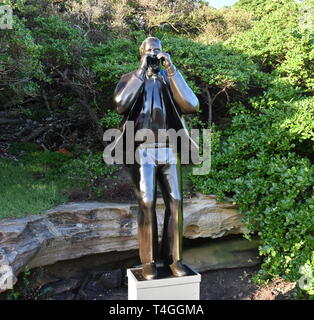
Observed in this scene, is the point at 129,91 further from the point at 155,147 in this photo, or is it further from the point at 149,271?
the point at 149,271

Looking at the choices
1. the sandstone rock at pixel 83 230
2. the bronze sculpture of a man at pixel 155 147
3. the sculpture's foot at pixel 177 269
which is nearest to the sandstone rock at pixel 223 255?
the sandstone rock at pixel 83 230

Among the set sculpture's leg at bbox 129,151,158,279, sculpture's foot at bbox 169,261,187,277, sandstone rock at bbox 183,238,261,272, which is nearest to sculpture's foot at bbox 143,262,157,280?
sculpture's leg at bbox 129,151,158,279

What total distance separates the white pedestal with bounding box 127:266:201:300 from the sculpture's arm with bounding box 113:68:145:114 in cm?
148

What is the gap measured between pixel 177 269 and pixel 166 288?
18 cm

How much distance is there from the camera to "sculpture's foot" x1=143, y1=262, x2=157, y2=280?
311 centimetres

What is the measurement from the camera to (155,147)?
344 centimetres

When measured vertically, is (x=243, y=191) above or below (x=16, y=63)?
below

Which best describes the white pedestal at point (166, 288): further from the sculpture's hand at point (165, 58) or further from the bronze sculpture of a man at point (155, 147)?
the sculpture's hand at point (165, 58)

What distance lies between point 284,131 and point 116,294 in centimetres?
341

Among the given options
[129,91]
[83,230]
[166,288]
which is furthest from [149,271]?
[83,230]

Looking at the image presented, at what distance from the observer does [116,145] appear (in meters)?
3.54
